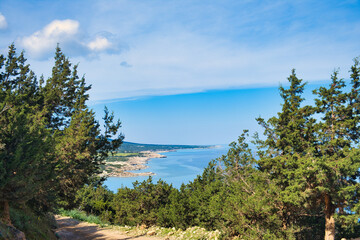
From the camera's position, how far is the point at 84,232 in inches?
669

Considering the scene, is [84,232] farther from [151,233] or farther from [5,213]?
[5,213]

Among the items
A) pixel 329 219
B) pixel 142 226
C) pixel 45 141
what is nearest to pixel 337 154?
pixel 329 219

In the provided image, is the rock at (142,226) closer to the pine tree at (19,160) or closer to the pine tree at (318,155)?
the pine tree at (318,155)

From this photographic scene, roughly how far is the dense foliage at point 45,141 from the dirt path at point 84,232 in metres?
1.70

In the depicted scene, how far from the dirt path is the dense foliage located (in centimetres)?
170

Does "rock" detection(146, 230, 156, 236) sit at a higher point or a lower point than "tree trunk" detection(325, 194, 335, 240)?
lower

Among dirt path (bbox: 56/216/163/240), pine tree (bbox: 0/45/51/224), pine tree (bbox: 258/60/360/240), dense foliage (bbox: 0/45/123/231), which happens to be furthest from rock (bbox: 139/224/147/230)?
pine tree (bbox: 0/45/51/224)

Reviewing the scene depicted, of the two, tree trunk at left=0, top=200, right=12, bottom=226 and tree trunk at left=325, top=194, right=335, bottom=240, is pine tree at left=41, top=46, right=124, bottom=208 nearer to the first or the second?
tree trunk at left=0, top=200, right=12, bottom=226

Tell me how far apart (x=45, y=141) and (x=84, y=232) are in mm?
10195

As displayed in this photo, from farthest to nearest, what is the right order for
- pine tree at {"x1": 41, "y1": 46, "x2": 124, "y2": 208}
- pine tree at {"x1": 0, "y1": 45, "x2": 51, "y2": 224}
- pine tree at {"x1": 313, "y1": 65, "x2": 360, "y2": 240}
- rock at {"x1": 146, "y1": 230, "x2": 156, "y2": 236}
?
rock at {"x1": 146, "y1": 230, "x2": 156, "y2": 236} → pine tree at {"x1": 41, "y1": 46, "x2": 124, "y2": 208} → pine tree at {"x1": 313, "y1": 65, "x2": 360, "y2": 240} → pine tree at {"x1": 0, "y1": 45, "x2": 51, "y2": 224}

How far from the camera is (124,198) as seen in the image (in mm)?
22297

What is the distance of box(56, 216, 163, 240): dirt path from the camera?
15.3m

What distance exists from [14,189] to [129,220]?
577 inches

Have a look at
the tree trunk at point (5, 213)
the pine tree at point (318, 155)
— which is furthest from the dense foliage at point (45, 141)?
the pine tree at point (318, 155)
